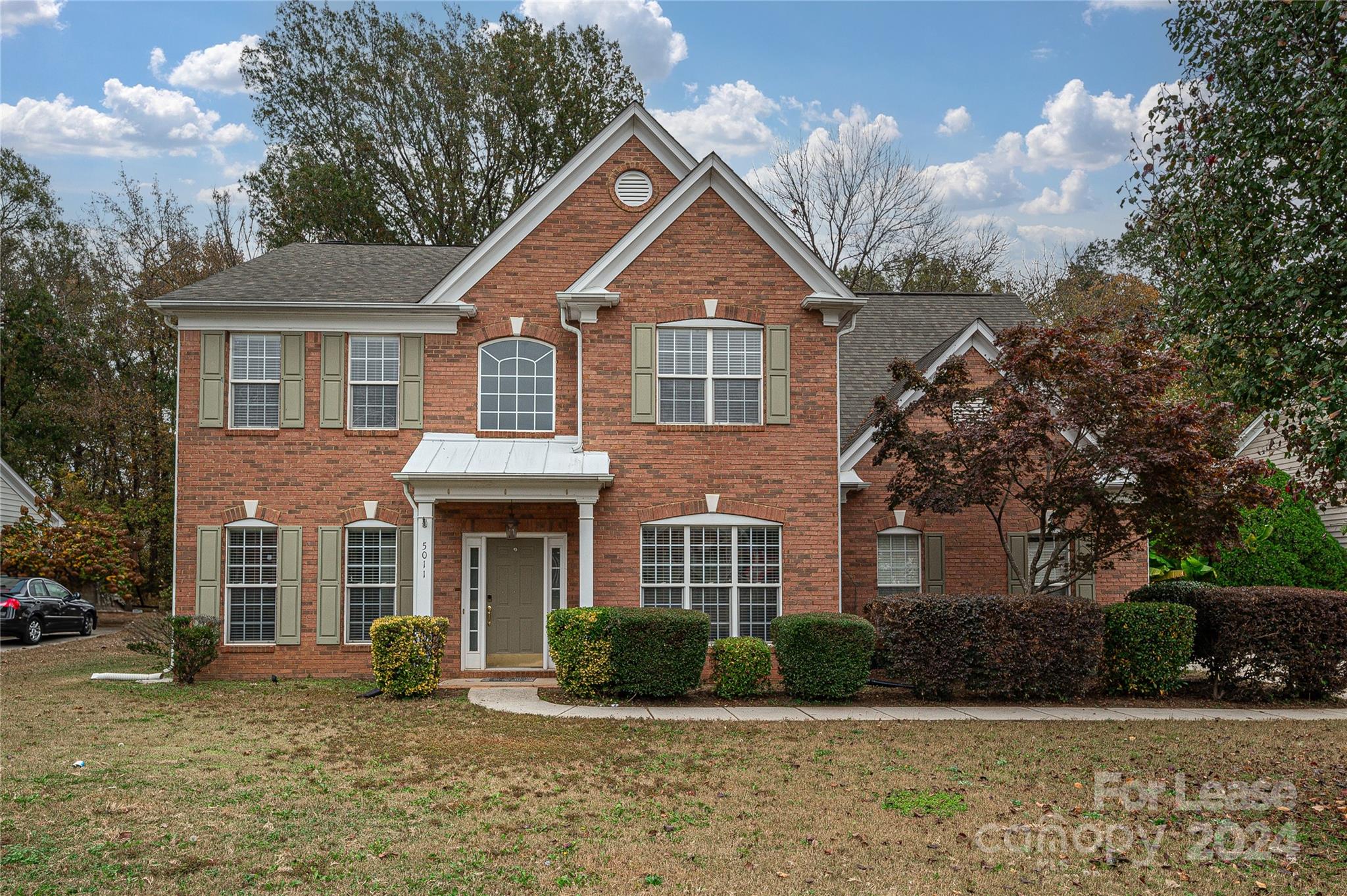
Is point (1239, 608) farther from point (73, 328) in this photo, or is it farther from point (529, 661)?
point (73, 328)

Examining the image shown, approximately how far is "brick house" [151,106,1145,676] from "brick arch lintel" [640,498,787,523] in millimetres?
32

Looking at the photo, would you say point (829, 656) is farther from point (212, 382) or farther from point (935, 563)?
point (212, 382)

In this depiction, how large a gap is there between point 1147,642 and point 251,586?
13.3m

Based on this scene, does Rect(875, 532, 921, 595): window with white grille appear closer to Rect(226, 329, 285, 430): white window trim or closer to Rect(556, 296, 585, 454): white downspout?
Rect(556, 296, 585, 454): white downspout

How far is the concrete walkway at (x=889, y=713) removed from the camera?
12391mm

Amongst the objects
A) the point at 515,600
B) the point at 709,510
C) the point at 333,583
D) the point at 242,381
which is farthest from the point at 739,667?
the point at 242,381

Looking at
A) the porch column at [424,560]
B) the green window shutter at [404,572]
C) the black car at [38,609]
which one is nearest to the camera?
the porch column at [424,560]

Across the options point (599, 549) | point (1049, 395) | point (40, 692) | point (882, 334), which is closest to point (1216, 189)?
point (1049, 395)

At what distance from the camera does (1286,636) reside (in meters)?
14.2

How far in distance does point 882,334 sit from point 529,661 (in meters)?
9.57

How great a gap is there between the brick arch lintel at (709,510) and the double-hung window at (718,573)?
0.60 feet

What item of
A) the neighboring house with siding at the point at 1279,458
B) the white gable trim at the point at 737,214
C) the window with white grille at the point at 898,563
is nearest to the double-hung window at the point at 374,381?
A: the white gable trim at the point at 737,214

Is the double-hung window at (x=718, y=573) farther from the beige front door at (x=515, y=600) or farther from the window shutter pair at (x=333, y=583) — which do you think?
the window shutter pair at (x=333, y=583)

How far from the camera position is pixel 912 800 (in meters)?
8.45
